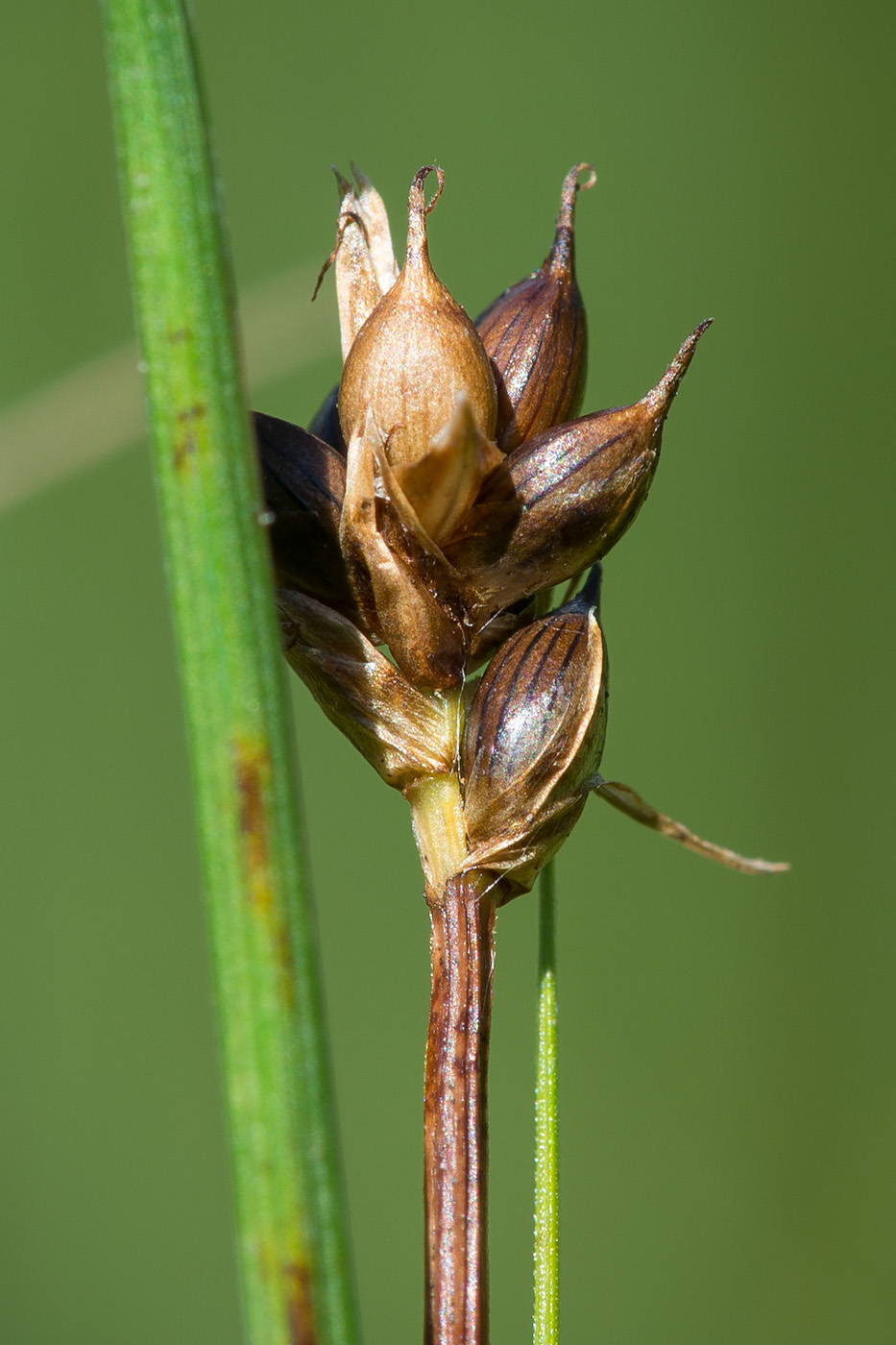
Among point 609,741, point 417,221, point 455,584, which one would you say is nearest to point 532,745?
point 455,584

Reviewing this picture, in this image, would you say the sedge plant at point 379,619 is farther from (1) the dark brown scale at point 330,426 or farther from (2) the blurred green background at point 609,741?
(2) the blurred green background at point 609,741

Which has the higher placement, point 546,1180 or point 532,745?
point 532,745

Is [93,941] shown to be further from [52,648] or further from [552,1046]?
[552,1046]

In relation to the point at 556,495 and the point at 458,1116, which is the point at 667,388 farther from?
the point at 458,1116

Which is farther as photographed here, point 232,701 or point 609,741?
point 609,741

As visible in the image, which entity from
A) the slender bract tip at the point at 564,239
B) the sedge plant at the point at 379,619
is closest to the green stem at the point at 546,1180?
the sedge plant at the point at 379,619

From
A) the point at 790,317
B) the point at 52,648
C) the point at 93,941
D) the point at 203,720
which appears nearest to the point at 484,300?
the point at 790,317
